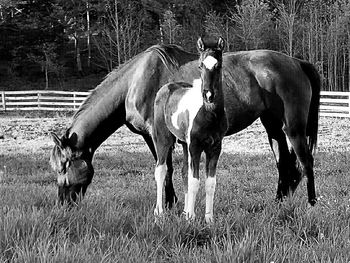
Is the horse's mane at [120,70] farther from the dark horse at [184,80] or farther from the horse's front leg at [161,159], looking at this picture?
the horse's front leg at [161,159]

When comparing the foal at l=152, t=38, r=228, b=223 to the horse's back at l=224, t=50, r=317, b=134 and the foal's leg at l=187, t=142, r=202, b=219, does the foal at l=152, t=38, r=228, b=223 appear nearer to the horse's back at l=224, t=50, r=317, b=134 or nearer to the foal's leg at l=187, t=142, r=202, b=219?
the foal's leg at l=187, t=142, r=202, b=219

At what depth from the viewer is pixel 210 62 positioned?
368 cm

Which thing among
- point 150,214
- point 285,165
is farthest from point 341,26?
point 150,214

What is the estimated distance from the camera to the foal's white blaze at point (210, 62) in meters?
3.68

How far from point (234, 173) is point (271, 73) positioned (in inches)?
122

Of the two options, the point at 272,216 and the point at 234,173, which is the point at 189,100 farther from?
the point at 234,173

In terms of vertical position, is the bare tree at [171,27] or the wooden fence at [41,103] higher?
the bare tree at [171,27]

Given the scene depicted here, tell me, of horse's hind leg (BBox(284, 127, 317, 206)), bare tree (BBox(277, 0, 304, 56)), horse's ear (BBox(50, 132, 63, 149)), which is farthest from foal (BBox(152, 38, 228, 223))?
bare tree (BBox(277, 0, 304, 56))

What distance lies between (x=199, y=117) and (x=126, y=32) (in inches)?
1229

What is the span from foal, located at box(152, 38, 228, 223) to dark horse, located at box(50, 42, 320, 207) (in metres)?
0.82

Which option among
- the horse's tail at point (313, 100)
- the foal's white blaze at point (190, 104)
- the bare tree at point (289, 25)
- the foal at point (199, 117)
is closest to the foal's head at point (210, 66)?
the foal at point (199, 117)

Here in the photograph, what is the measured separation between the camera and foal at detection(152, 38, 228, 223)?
3.74 meters

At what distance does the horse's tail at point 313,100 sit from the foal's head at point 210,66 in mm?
2714

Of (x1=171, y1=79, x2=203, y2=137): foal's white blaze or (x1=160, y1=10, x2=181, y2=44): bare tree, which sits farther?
(x1=160, y1=10, x2=181, y2=44): bare tree
